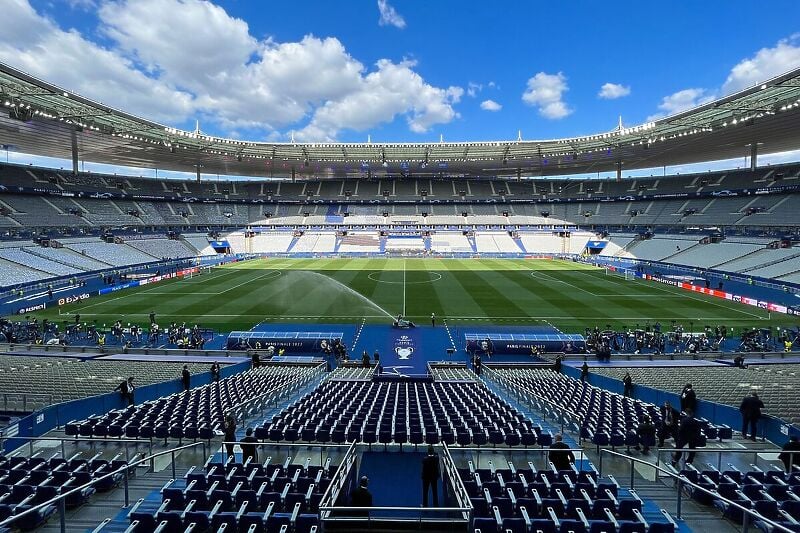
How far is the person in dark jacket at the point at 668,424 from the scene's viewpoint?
9202mm

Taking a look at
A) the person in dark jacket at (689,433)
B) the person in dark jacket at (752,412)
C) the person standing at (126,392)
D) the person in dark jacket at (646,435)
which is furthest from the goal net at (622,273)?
the person standing at (126,392)

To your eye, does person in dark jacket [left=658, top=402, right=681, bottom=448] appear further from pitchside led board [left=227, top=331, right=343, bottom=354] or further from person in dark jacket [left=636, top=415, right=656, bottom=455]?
pitchside led board [left=227, top=331, right=343, bottom=354]

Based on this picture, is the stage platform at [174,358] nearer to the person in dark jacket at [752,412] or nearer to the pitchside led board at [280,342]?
the pitchside led board at [280,342]

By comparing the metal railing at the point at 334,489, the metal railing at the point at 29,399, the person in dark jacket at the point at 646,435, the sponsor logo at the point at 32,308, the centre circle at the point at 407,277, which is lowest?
the metal railing at the point at 29,399

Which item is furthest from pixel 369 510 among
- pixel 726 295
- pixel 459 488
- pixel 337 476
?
pixel 726 295

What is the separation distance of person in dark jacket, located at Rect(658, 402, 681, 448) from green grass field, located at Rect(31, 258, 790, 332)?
1961cm

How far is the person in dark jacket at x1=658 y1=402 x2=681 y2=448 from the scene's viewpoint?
9.20m

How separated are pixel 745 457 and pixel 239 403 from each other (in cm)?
1211

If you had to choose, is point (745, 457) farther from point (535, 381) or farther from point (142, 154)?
point (142, 154)

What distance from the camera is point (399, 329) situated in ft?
94.6

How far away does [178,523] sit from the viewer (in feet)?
16.4

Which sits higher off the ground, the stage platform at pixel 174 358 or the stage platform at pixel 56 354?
the stage platform at pixel 56 354

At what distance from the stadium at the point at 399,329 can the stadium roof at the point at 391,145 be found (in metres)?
0.54

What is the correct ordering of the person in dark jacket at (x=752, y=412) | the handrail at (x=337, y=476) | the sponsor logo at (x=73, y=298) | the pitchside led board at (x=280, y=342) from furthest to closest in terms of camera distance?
the sponsor logo at (x=73, y=298), the pitchside led board at (x=280, y=342), the person in dark jacket at (x=752, y=412), the handrail at (x=337, y=476)
